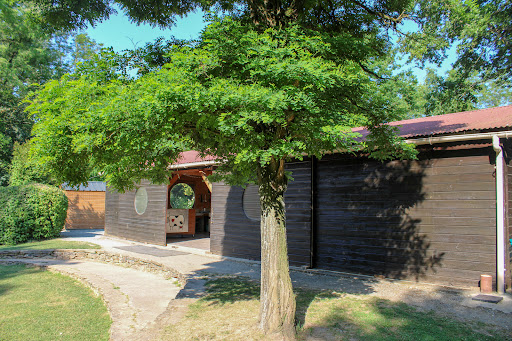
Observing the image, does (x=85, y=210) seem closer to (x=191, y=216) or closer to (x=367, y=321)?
(x=191, y=216)

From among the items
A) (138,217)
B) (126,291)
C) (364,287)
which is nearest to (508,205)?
(364,287)

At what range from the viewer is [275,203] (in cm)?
489

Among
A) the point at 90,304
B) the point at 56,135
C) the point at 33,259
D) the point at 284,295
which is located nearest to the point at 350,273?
the point at 284,295

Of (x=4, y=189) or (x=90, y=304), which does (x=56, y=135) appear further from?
(x=4, y=189)

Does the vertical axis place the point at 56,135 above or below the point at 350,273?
above

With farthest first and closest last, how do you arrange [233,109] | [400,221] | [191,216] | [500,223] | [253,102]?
[191,216], [400,221], [500,223], [233,109], [253,102]

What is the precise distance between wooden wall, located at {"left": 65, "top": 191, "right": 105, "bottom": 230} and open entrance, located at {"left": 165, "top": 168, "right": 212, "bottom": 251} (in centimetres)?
754

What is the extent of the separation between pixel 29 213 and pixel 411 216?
1471 centimetres

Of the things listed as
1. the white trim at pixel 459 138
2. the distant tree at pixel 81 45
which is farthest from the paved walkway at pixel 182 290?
the distant tree at pixel 81 45

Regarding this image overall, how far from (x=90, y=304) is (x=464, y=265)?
21.9 feet

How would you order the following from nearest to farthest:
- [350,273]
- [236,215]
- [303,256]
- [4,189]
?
[350,273], [303,256], [236,215], [4,189]

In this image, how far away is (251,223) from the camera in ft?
33.8

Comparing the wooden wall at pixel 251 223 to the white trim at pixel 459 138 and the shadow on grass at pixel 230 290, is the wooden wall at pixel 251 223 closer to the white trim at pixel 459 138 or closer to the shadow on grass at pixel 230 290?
the shadow on grass at pixel 230 290

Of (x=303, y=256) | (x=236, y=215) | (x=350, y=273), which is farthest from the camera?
(x=236, y=215)
